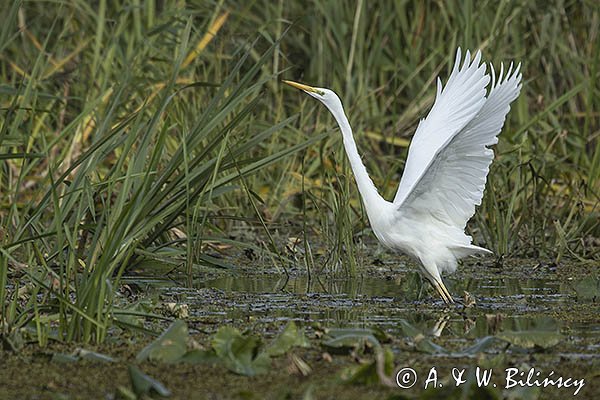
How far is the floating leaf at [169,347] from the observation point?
3383mm

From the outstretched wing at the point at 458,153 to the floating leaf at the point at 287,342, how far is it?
4.06 ft

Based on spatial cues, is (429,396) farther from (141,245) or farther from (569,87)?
(569,87)

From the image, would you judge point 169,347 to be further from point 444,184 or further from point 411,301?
point 444,184

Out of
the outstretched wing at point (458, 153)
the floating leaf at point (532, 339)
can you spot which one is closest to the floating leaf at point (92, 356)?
the floating leaf at point (532, 339)

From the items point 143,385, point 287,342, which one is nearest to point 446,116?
point 287,342

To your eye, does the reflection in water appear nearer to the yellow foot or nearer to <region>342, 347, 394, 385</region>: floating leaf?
the yellow foot

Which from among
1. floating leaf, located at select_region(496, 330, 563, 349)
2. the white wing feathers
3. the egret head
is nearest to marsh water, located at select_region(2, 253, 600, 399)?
floating leaf, located at select_region(496, 330, 563, 349)

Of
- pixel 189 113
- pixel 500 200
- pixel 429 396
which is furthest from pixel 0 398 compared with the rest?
pixel 189 113

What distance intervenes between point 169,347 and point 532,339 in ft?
3.84

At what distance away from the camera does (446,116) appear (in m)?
5.53

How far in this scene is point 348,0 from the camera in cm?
888

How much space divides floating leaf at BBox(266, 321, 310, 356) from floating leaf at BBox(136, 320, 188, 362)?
0.90ft

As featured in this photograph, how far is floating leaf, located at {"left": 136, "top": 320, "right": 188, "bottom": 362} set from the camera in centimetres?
338

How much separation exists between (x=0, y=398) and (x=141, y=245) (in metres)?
2.06
